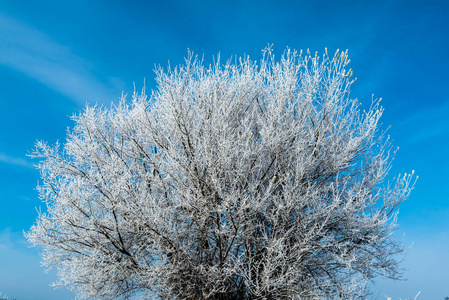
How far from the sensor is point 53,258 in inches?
444

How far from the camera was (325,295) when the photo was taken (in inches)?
404

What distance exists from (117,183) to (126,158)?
7.44 feet

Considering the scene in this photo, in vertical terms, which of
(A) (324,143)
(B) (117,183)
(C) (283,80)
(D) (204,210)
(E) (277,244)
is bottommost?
(E) (277,244)

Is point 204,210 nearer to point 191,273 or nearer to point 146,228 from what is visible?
point 146,228

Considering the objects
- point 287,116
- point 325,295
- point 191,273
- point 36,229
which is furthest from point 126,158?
point 325,295

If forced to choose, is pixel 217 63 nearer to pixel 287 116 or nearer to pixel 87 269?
pixel 287 116

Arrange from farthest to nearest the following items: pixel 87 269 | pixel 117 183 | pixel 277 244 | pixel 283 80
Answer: pixel 283 80 → pixel 87 269 → pixel 117 183 → pixel 277 244

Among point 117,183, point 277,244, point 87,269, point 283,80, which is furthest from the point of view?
point 283,80

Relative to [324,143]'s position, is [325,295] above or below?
below

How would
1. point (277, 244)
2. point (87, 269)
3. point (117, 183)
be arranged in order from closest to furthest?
1. point (277, 244)
2. point (117, 183)
3. point (87, 269)

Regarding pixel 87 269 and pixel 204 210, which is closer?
pixel 204 210

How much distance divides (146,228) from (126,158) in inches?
143

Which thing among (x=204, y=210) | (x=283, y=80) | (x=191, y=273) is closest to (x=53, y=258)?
(x=191, y=273)

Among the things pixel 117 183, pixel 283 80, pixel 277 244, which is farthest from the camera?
pixel 283 80
